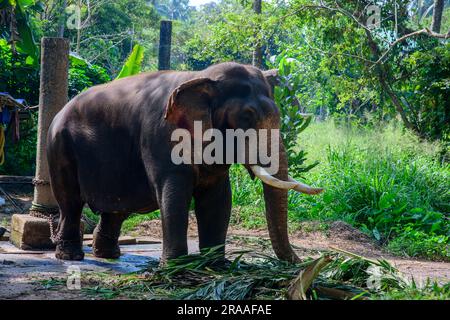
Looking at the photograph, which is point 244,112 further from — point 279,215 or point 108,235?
point 108,235

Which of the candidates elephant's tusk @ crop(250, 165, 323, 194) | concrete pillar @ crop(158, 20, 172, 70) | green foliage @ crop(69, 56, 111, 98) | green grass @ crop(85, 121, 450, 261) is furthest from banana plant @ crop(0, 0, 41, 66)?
elephant's tusk @ crop(250, 165, 323, 194)

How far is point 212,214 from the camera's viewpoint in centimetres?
718

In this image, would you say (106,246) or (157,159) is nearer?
(157,159)

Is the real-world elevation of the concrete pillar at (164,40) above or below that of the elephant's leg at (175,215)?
above

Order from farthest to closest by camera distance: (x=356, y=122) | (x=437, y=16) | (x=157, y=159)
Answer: (x=356, y=122)
(x=437, y=16)
(x=157, y=159)

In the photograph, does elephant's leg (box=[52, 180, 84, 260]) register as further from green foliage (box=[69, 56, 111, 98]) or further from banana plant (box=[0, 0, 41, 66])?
green foliage (box=[69, 56, 111, 98])

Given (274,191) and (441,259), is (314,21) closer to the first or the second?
(441,259)

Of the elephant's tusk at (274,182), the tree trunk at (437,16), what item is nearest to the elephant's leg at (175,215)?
the elephant's tusk at (274,182)

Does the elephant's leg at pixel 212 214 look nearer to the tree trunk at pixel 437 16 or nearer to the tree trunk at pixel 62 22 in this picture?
the tree trunk at pixel 437 16

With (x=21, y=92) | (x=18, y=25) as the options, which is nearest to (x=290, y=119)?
(x=18, y=25)

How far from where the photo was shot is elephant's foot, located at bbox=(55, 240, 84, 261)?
8.00 metres

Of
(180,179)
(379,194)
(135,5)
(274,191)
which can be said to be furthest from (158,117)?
(135,5)

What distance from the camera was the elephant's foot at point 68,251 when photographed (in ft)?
26.2

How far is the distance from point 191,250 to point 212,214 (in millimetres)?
2111
